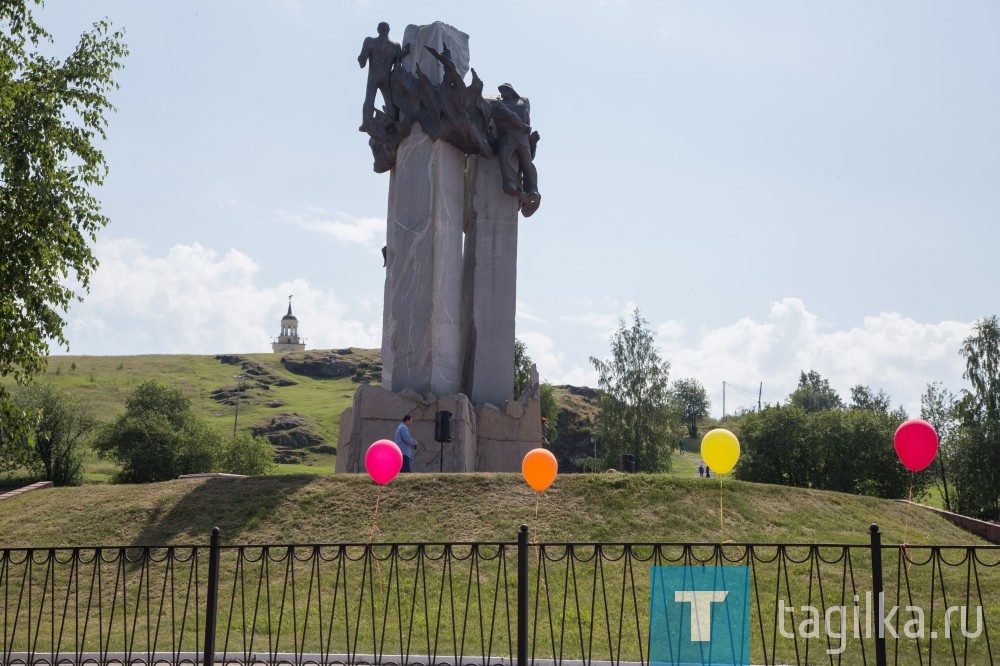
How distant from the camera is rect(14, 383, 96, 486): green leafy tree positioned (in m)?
44.0

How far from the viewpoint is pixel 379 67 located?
72.8ft

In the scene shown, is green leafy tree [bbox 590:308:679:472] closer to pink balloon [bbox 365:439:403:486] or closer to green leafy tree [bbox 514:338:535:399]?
green leafy tree [bbox 514:338:535:399]

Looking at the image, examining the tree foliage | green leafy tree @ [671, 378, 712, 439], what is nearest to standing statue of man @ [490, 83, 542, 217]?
the tree foliage

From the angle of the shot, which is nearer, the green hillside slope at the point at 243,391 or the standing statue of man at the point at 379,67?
the standing statue of man at the point at 379,67

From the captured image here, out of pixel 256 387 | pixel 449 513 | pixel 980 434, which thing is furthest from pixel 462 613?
pixel 256 387

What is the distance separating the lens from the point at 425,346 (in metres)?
21.2

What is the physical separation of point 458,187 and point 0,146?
1097cm

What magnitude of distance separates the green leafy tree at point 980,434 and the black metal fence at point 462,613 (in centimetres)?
2309

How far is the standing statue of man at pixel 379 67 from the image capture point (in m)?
22.2

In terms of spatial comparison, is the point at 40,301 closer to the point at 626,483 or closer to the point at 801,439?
the point at 626,483

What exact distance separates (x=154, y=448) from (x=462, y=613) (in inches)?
1386

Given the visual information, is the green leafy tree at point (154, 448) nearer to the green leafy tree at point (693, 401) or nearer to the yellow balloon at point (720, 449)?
the yellow balloon at point (720, 449)

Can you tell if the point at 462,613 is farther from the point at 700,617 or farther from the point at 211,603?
the point at 211,603

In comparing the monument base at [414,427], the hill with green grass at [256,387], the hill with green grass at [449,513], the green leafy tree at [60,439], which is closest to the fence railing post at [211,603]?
the hill with green grass at [449,513]
